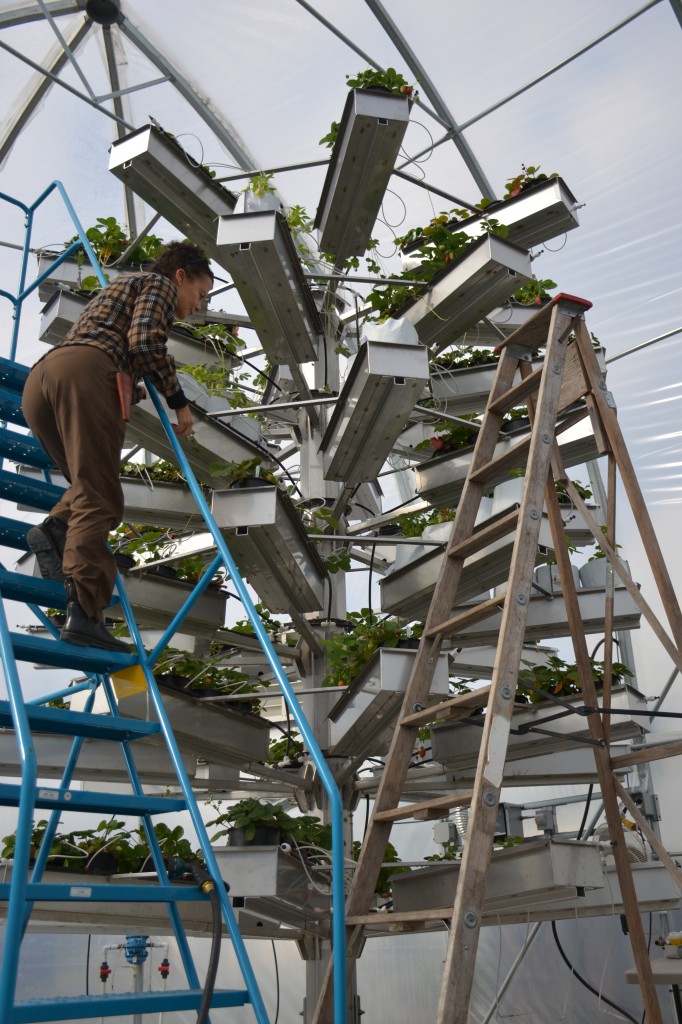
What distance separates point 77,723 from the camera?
2.14m

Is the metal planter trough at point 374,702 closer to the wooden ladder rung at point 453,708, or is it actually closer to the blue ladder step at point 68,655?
the wooden ladder rung at point 453,708

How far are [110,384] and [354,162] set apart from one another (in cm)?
222

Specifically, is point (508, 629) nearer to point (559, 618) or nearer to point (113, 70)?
point (559, 618)

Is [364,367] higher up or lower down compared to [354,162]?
lower down

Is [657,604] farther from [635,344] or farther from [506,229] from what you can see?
[506,229]

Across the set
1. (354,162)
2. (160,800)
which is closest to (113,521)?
(160,800)

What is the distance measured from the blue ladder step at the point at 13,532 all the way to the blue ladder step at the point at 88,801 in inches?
35.0

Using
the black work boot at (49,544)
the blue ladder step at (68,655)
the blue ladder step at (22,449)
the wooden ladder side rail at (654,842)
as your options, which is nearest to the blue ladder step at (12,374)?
the blue ladder step at (22,449)

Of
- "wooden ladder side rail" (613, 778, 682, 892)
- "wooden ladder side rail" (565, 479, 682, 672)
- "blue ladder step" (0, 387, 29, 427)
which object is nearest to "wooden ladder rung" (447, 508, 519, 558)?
"wooden ladder side rail" (565, 479, 682, 672)

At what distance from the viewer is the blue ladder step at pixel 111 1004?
5.15 feet

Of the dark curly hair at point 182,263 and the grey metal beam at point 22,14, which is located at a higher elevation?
the grey metal beam at point 22,14

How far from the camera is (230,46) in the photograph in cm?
604

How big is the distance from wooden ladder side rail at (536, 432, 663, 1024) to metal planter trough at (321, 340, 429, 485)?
2.45 feet

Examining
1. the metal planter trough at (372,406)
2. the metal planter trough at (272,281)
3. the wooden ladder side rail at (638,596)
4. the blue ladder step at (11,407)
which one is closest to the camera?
the wooden ladder side rail at (638,596)
